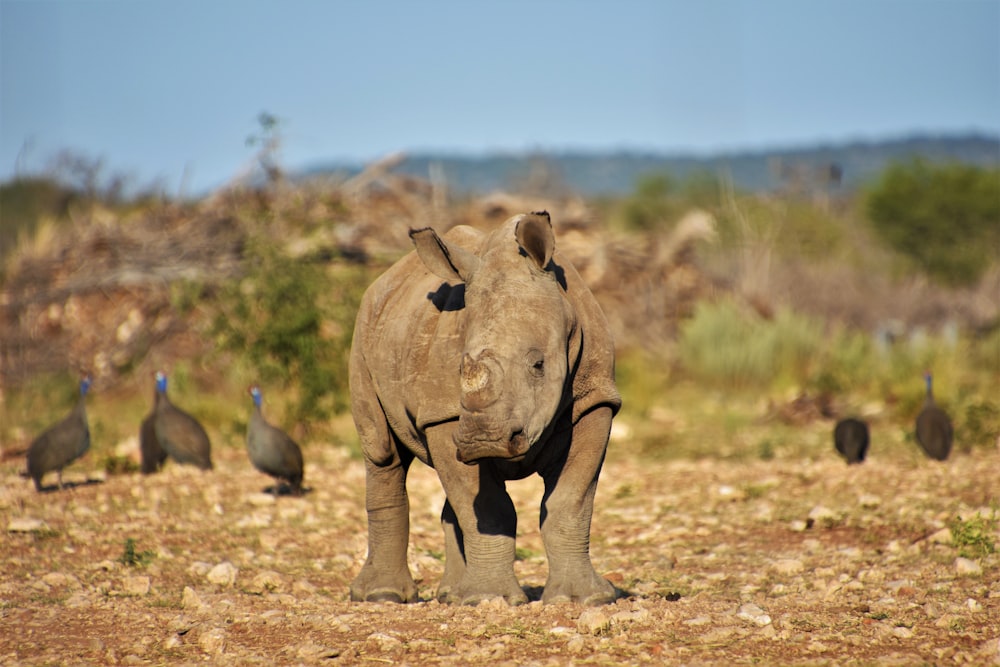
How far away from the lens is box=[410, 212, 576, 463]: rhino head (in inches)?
200

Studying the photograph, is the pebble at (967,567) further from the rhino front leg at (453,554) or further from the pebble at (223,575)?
the pebble at (223,575)

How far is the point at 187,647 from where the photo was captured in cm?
537

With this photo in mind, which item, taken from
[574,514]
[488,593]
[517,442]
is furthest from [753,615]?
[517,442]

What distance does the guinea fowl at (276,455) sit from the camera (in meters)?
9.97

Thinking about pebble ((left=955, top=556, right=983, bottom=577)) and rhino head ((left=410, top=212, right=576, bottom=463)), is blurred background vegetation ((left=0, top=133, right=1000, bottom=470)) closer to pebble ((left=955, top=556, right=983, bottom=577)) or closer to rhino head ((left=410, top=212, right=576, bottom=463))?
pebble ((left=955, top=556, right=983, bottom=577))

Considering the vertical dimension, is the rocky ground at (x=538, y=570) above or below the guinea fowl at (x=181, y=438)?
below

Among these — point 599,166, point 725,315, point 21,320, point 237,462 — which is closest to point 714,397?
point 725,315

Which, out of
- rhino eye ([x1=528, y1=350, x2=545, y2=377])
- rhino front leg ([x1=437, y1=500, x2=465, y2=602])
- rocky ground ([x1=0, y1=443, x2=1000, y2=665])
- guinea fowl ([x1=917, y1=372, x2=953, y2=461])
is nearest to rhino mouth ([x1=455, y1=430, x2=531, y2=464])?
rhino eye ([x1=528, y1=350, x2=545, y2=377])

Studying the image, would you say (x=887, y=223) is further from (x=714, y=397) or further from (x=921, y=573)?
(x=921, y=573)

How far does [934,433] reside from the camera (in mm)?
11156

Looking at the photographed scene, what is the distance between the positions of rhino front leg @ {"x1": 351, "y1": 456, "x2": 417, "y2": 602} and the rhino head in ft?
4.75

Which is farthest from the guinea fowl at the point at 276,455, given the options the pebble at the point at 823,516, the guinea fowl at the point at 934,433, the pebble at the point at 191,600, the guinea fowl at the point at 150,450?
the guinea fowl at the point at 934,433

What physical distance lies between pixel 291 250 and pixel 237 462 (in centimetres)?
471

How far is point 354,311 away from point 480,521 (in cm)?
813
